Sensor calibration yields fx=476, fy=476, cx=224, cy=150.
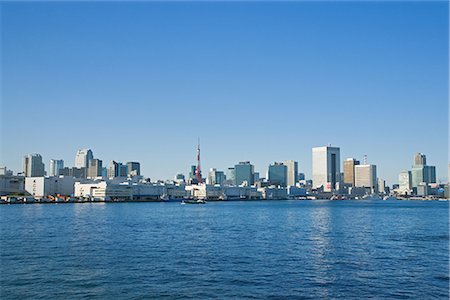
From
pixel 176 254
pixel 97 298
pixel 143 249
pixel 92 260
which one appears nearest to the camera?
pixel 97 298

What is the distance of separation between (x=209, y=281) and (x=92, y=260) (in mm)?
8577

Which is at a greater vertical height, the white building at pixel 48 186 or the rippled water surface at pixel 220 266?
the white building at pixel 48 186

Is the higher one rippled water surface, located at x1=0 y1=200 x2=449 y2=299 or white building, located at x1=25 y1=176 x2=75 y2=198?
white building, located at x1=25 y1=176 x2=75 y2=198

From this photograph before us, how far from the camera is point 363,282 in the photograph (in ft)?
72.9

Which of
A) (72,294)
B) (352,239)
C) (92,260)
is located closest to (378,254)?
(352,239)

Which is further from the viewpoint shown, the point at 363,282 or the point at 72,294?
the point at 363,282

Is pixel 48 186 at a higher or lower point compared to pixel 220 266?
higher

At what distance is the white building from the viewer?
523 feet

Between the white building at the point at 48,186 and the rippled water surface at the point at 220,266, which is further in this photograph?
the white building at the point at 48,186

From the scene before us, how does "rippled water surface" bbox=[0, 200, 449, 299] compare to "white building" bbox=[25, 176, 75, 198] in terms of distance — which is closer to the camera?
"rippled water surface" bbox=[0, 200, 449, 299]

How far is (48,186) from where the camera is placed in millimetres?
162750

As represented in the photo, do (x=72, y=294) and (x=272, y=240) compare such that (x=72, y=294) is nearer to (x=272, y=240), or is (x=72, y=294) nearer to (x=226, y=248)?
(x=226, y=248)

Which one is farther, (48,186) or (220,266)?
(48,186)

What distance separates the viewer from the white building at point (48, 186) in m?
160
